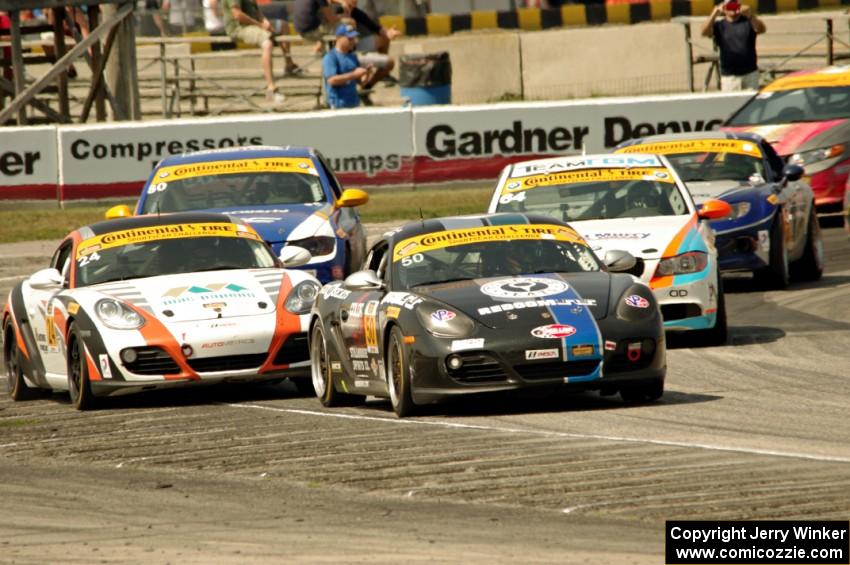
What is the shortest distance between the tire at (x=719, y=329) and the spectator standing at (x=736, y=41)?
45.9ft

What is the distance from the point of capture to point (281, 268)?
14359 millimetres

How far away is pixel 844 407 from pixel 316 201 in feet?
26.8

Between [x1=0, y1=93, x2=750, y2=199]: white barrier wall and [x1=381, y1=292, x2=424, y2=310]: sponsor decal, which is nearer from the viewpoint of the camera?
[x1=381, y1=292, x2=424, y2=310]: sponsor decal

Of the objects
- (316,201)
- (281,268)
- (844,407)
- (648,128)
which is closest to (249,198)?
(316,201)

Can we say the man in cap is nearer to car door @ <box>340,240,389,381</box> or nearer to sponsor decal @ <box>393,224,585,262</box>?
sponsor decal @ <box>393,224,585,262</box>

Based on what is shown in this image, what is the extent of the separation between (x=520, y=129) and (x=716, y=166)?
9288 millimetres

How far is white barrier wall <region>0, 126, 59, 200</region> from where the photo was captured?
28109 mm

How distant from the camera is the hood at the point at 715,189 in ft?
60.2

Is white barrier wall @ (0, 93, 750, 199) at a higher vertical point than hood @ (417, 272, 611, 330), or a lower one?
lower

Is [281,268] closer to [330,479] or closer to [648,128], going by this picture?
[330,479]

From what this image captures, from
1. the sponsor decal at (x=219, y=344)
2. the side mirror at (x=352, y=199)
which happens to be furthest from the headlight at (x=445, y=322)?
the side mirror at (x=352, y=199)

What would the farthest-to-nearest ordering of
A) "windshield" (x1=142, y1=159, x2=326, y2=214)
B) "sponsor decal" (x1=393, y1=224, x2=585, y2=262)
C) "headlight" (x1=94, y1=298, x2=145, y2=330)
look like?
"windshield" (x1=142, y1=159, x2=326, y2=214)
"headlight" (x1=94, y1=298, x2=145, y2=330)
"sponsor decal" (x1=393, y1=224, x2=585, y2=262)

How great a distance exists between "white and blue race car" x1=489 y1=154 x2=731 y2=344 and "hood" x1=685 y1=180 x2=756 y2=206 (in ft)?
4.97

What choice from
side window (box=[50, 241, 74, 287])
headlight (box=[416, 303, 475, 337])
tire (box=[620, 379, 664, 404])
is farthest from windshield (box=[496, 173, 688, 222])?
headlight (box=[416, 303, 475, 337])
